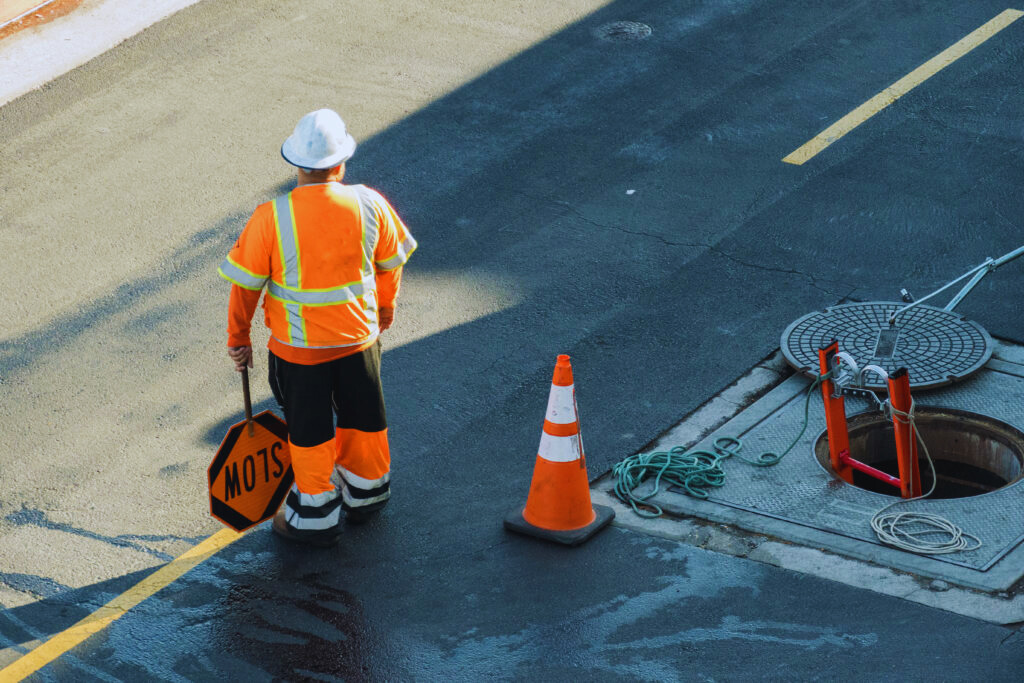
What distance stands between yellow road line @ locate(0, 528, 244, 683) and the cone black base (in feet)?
4.19

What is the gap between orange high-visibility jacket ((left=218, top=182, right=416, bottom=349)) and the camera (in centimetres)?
561

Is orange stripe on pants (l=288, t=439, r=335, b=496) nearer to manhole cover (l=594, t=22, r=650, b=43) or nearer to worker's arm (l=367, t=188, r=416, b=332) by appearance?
worker's arm (l=367, t=188, r=416, b=332)

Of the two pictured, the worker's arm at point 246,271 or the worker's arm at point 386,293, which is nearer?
the worker's arm at point 246,271

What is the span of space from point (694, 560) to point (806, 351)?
180 cm

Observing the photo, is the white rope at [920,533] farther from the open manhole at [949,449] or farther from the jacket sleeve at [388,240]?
the jacket sleeve at [388,240]

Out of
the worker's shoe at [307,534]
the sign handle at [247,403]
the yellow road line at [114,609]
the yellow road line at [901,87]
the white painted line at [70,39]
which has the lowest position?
the yellow road line at [901,87]

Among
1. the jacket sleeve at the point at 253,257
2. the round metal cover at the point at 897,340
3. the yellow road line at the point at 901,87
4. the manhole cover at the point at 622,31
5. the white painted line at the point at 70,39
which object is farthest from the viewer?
the manhole cover at the point at 622,31

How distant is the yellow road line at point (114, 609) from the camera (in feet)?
17.9

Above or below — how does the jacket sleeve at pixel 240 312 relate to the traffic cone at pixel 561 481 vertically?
above

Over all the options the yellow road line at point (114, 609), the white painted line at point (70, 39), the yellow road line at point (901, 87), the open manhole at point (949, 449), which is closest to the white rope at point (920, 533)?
the open manhole at point (949, 449)

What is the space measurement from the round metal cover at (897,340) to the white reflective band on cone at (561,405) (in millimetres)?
1661

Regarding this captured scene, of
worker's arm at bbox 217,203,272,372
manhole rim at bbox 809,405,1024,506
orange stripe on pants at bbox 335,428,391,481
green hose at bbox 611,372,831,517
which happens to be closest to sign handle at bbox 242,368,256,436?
worker's arm at bbox 217,203,272,372

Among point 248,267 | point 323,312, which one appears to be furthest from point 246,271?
point 323,312

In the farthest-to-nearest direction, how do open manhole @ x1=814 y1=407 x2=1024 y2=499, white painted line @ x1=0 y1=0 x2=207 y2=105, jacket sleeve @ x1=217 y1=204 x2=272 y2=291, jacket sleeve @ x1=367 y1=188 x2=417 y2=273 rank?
white painted line @ x1=0 y1=0 x2=207 y2=105 → open manhole @ x1=814 y1=407 x2=1024 y2=499 → jacket sleeve @ x1=367 y1=188 x2=417 y2=273 → jacket sleeve @ x1=217 y1=204 x2=272 y2=291
